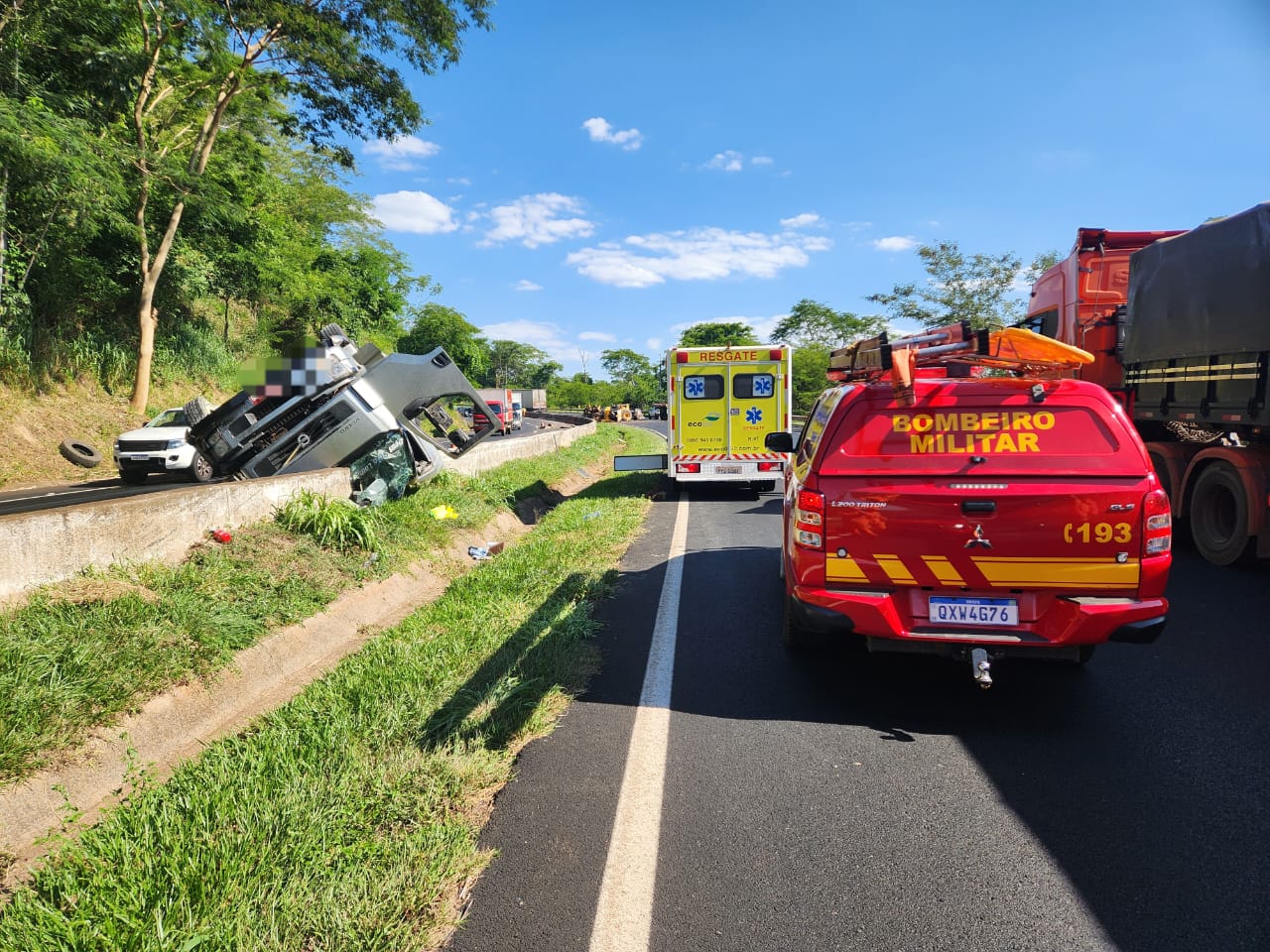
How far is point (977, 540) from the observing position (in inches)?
147

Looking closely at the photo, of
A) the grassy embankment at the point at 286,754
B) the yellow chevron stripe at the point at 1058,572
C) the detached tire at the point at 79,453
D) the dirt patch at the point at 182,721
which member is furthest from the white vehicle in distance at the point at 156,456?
the yellow chevron stripe at the point at 1058,572

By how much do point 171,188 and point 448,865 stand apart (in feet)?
62.9

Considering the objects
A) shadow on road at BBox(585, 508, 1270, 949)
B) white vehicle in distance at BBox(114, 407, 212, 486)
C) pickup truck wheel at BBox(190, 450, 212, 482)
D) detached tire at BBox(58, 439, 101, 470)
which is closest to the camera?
shadow on road at BBox(585, 508, 1270, 949)

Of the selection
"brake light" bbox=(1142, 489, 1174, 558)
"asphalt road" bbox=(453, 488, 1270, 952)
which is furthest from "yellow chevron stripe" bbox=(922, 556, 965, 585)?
"brake light" bbox=(1142, 489, 1174, 558)

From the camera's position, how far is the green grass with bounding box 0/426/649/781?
10.6 feet

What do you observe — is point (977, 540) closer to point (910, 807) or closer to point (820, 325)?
point (910, 807)

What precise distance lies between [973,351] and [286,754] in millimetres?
4463

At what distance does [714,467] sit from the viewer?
40.4ft

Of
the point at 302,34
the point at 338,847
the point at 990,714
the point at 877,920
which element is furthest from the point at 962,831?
the point at 302,34

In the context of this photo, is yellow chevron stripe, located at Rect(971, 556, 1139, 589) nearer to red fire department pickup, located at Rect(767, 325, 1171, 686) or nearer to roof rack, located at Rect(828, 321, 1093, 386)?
red fire department pickup, located at Rect(767, 325, 1171, 686)

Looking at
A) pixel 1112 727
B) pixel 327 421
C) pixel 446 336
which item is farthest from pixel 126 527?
pixel 446 336

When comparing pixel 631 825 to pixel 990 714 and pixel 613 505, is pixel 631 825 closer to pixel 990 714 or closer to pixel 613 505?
pixel 990 714

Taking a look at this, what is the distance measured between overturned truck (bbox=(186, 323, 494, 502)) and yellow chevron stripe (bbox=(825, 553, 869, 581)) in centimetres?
602

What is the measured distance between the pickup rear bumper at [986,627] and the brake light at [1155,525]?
27 cm
